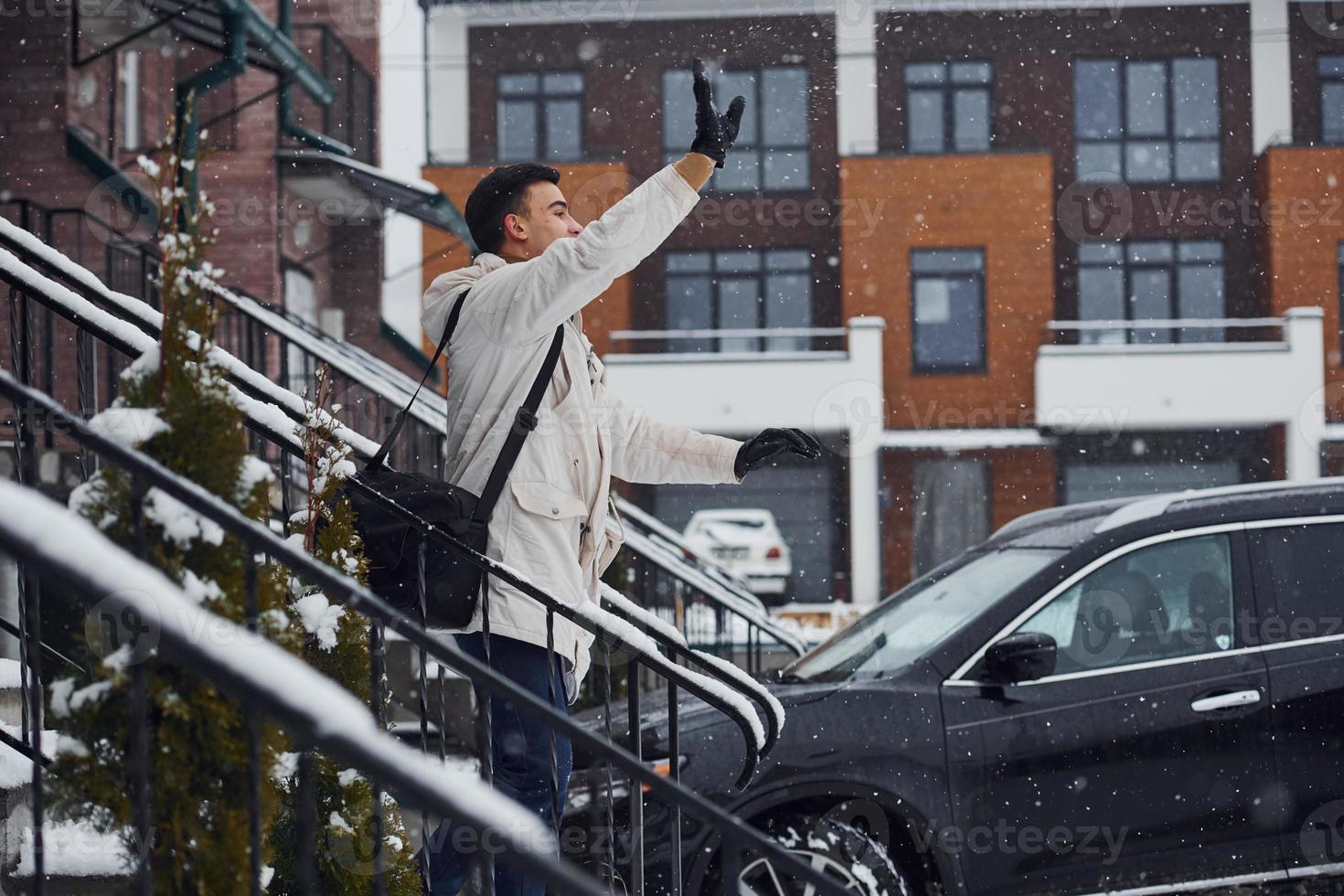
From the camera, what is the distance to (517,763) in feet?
10.6

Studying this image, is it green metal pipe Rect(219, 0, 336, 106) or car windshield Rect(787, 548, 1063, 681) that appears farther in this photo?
green metal pipe Rect(219, 0, 336, 106)

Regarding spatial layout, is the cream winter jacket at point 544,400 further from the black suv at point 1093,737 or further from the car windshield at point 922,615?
the car windshield at point 922,615

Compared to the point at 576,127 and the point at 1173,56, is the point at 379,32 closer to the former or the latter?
the point at 576,127

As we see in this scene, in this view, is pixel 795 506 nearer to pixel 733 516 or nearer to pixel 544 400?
pixel 733 516

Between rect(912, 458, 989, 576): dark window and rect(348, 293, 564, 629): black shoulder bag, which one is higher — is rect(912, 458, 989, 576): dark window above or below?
below

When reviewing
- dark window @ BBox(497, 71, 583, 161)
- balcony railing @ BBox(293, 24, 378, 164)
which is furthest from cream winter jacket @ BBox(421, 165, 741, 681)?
dark window @ BBox(497, 71, 583, 161)

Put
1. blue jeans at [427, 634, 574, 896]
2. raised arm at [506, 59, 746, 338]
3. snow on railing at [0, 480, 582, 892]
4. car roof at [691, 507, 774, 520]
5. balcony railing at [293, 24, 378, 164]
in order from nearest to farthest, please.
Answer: snow on railing at [0, 480, 582, 892]
raised arm at [506, 59, 746, 338]
blue jeans at [427, 634, 574, 896]
balcony railing at [293, 24, 378, 164]
car roof at [691, 507, 774, 520]

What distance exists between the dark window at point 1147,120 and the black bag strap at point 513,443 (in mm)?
Answer: 21900

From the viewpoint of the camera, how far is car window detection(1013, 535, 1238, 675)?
4672 mm

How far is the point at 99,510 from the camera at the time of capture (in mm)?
2471

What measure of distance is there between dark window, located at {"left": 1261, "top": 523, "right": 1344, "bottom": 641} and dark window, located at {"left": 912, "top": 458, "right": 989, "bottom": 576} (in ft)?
58.0

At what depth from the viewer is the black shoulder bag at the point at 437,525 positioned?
3273mm

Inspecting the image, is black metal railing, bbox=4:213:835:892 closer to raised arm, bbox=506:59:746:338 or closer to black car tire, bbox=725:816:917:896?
black car tire, bbox=725:816:917:896

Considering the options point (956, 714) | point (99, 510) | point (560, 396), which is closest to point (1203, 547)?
point (956, 714)
